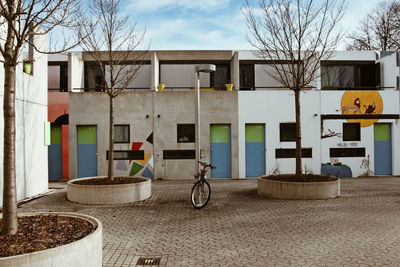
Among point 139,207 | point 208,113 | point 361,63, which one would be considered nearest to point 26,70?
point 139,207

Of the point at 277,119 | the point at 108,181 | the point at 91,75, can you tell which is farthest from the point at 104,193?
the point at 91,75

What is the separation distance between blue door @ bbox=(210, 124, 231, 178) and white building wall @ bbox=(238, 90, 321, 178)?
54 centimetres

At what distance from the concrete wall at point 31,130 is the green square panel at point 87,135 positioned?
11.4ft

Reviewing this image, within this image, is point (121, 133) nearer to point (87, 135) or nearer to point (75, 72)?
point (87, 135)

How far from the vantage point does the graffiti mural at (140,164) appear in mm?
14406

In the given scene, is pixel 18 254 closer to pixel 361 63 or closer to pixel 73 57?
pixel 73 57

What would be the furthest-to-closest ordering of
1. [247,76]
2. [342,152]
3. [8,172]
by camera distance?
1. [247,76]
2. [342,152]
3. [8,172]

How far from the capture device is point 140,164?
47.3ft

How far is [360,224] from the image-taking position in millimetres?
6660

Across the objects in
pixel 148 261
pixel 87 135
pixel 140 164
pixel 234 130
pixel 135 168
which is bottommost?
pixel 148 261

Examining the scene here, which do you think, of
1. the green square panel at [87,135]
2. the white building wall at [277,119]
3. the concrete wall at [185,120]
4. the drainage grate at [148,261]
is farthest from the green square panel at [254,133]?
the drainage grate at [148,261]

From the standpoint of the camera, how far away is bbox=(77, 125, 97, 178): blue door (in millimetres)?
14562

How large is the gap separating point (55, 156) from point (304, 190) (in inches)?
435

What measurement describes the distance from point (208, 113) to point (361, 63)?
8.77m
